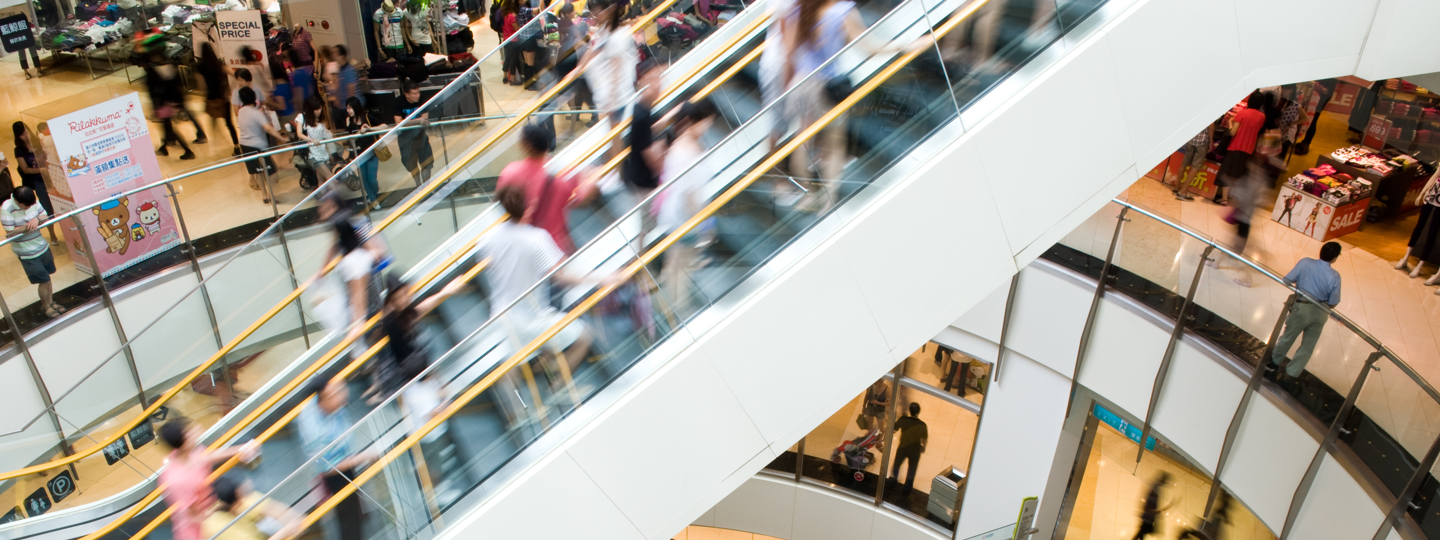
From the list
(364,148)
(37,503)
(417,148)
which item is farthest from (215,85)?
(37,503)

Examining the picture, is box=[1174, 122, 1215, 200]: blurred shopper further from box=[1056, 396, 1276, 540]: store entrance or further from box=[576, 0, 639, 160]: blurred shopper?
box=[576, 0, 639, 160]: blurred shopper

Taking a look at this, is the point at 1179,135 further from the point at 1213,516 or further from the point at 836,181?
the point at 1213,516

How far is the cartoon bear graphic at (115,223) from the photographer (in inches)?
325

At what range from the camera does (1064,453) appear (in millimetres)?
10664

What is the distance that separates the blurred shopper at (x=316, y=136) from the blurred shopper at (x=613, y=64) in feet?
11.8

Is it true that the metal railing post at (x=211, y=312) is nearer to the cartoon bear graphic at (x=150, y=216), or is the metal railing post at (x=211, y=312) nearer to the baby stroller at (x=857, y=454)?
the cartoon bear graphic at (x=150, y=216)

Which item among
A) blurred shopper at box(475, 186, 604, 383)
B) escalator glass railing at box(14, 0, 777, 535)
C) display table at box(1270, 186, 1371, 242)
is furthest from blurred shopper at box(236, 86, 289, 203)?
display table at box(1270, 186, 1371, 242)

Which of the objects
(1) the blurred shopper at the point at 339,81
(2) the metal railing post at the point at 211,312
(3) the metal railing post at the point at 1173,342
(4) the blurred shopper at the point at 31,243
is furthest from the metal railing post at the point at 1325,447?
(1) the blurred shopper at the point at 339,81

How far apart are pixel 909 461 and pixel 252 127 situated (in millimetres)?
10002

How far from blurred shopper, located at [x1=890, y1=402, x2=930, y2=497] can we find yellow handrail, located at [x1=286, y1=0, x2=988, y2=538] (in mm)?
8764

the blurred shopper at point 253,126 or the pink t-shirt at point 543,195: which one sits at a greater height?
the pink t-shirt at point 543,195

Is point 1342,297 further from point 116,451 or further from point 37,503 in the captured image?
point 37,503

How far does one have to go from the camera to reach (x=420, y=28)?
14.5 meters

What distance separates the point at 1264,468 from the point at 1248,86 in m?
4.09
